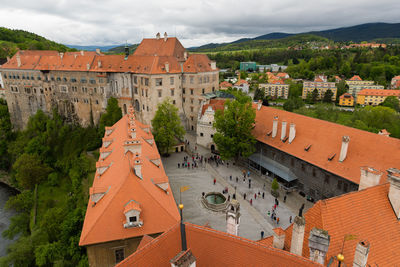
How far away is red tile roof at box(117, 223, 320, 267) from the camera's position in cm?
1062

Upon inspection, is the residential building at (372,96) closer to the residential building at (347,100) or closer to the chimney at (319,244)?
the residential building at (347,100)

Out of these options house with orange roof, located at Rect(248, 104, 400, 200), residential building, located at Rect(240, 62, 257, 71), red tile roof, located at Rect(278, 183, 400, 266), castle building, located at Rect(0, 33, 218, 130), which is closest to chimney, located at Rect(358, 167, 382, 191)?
red tile roof, located at Rect(278, 183, 400, 266)

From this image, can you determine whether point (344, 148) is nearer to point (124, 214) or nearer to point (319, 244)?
point (319, 244)

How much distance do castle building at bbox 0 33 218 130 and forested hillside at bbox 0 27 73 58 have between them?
43496 mm

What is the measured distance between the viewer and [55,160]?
5688cm

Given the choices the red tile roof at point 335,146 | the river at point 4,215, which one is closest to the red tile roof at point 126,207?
the red tile roof at point 335,146

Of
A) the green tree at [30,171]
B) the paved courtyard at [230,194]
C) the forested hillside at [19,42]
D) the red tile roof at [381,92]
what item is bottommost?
the green tree at [30,171]

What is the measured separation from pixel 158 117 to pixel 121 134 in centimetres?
1166

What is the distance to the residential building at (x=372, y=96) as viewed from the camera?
90438 mm

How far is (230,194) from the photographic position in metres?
30.1

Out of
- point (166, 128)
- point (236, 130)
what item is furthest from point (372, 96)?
point (166, 128)

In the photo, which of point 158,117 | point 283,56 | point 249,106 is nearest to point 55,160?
point 158,117

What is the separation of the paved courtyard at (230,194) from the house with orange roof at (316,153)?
2.15 metres

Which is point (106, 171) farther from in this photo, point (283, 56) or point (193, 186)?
point (283, 56)
